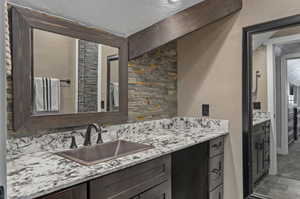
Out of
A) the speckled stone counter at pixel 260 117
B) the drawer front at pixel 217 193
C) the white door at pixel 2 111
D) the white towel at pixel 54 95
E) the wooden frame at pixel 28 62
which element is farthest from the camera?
the speckled stone counter at pixel 260 117

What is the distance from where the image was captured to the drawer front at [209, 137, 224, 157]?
1955mm

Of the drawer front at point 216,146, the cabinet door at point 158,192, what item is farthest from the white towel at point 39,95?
the drawer front at point 216,146

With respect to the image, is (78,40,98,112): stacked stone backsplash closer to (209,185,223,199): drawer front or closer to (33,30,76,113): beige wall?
(33,30,76,113): beige wall

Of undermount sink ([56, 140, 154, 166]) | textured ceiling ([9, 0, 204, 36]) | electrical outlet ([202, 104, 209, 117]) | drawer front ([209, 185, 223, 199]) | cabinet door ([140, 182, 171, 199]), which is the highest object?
textured ceiling ([9, 0, 204, 36])

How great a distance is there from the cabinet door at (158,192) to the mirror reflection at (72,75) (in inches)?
32.1

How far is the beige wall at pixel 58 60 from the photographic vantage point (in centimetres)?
139

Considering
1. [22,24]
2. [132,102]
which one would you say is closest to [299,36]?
[132,102]

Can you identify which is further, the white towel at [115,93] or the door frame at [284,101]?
the door frame at [284,101]

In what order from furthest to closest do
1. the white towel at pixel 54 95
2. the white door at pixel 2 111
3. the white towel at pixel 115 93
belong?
the white towel at pixel 115 93, the white towel at pixel 54 95, the white door at pixel 2 111

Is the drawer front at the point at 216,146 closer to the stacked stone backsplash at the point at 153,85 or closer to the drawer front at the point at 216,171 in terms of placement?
the drawer front at the point at 216,171

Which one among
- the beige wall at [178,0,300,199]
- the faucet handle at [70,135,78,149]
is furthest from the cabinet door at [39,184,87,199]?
the beige wall at [178,0,300,199]

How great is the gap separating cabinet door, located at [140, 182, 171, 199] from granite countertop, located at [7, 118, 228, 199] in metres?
0.23

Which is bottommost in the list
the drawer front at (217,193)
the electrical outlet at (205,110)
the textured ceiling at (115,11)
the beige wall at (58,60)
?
the drawer front at (217,193)

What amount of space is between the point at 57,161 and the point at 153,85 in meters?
1.35
